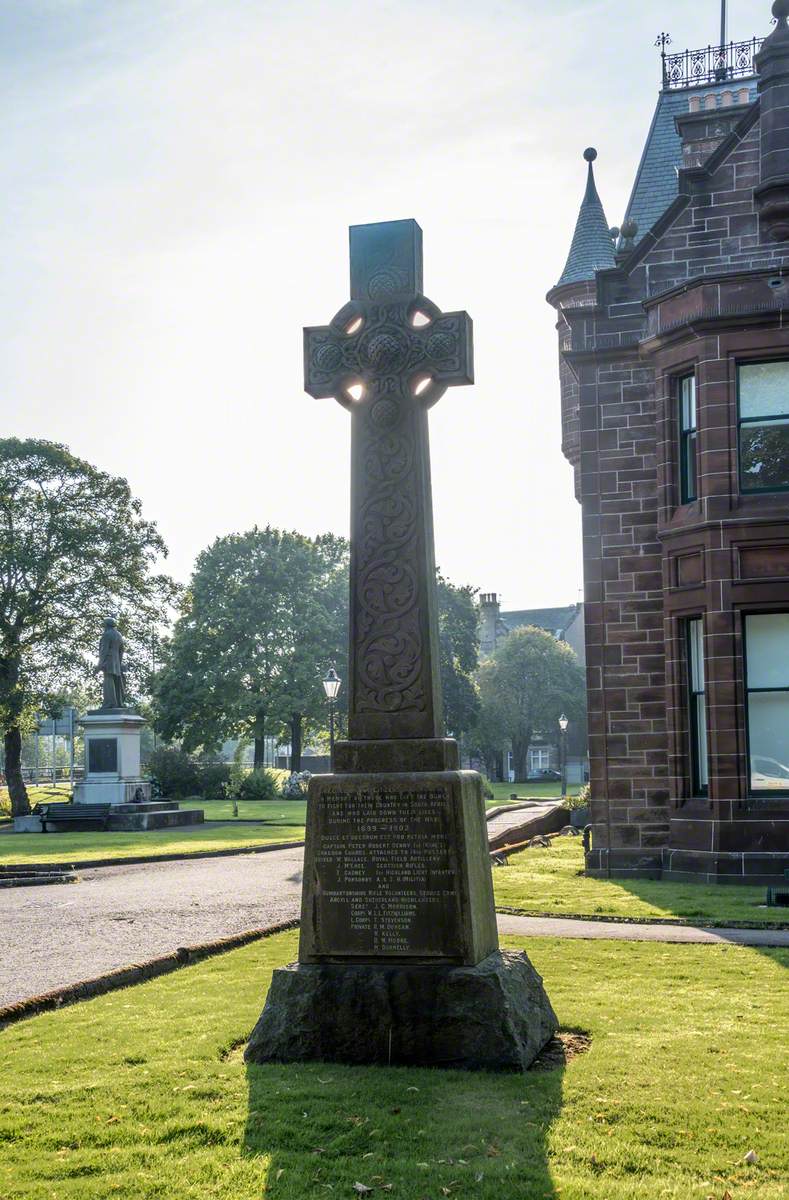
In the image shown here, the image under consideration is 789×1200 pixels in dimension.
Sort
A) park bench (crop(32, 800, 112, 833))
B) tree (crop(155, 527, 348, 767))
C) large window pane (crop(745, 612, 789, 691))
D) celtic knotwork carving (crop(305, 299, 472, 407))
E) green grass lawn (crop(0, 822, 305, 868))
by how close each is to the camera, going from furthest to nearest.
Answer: tree (crop(155, 527, 348, 767)) < park bench (crop(32, 800, 112, 833)) < green grass lawn (crop(0, 822, 305, 868)) < large window pane (crop(745, 612, 789, 691)) < celtic knotwork carving (crop(305, 299, 472, 407))

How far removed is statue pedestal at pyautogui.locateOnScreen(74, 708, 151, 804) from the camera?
122ft

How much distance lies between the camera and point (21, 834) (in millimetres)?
35219

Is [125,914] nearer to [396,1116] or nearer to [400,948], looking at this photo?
[400,948]

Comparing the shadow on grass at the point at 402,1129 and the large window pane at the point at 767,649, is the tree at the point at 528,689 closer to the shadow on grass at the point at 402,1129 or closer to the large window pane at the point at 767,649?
the large window pane at the point at 767,649

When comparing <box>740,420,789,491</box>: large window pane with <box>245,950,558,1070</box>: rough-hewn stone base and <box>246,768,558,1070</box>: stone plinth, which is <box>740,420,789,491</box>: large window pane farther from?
<box>245,950,558,1070</box>: rough-hewn stone base

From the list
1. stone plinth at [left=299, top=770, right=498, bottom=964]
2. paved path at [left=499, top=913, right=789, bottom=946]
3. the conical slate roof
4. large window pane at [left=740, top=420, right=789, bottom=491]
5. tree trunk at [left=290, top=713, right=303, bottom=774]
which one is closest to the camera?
stone plinth at [left=299, top=770, right=498, bottom=964]

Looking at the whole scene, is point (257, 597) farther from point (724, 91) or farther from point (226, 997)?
point (226, 997)

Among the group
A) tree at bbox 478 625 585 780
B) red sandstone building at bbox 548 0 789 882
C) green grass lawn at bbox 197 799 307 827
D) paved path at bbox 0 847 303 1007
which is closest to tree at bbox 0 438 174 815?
green grass lawn at bbox 197 799 307 827

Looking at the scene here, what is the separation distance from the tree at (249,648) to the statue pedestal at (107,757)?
21.6 meters

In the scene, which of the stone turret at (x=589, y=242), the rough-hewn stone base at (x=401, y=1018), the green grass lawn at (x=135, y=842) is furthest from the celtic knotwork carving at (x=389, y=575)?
the stone turret at (x=589, y=242)

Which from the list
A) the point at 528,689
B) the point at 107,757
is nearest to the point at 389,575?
Result: the point at 107,757

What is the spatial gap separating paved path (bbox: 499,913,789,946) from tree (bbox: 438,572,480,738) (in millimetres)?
53940

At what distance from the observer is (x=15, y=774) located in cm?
4478

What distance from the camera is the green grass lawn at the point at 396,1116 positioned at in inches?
223
